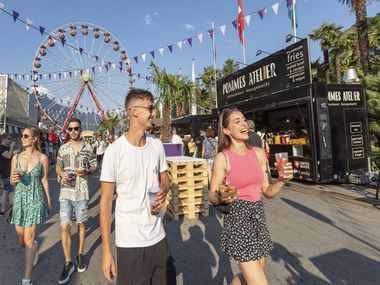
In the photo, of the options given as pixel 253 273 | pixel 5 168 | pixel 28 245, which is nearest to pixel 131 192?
pixel 253 273

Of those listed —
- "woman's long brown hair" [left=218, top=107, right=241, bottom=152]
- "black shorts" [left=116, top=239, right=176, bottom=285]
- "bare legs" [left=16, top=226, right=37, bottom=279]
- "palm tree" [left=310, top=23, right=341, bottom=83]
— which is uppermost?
"palm tree" [left=310, top=23, right=341, bottom=83]

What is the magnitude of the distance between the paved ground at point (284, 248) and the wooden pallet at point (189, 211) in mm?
133

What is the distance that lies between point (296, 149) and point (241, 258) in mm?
8798

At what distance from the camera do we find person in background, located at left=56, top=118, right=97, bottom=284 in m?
3.95

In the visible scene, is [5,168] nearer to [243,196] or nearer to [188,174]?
[188,174]

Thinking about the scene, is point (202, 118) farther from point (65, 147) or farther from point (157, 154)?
point (157, 154)

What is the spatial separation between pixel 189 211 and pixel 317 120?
5.17 meters

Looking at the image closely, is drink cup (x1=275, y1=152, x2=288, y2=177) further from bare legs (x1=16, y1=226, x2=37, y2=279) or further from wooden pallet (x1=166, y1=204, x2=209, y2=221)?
wooden pallet (x1=166, y1=204, x2=209, y2=221)

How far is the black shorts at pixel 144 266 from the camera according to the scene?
209 cm

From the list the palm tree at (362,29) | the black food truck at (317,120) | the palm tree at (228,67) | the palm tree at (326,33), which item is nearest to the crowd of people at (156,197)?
the black food truck at (317,120)

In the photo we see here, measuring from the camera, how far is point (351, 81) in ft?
33.7

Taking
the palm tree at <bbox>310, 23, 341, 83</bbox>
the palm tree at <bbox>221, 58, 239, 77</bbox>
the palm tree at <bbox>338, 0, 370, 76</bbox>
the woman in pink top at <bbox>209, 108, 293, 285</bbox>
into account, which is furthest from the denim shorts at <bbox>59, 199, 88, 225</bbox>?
the palm tree at <bbox>221, 58, 239, 77</bbox>

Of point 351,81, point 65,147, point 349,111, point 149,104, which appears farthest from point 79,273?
point 351,81

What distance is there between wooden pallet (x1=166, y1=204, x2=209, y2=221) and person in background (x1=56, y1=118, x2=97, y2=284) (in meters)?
2.42
